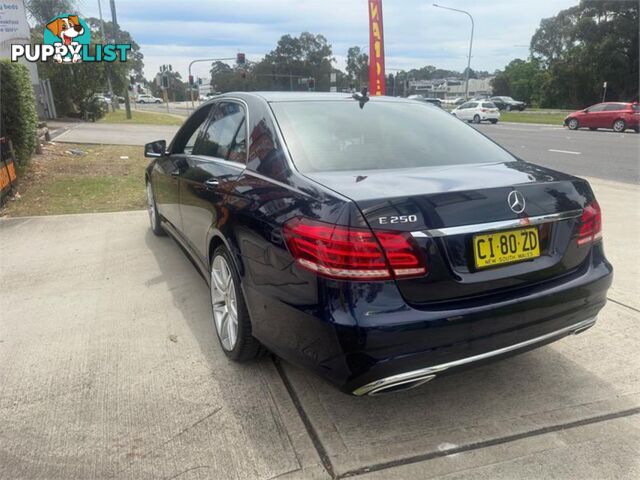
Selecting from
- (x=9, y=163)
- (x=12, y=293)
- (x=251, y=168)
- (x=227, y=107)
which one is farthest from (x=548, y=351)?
(x=9, y=163)

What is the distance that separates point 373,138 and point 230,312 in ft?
4.35

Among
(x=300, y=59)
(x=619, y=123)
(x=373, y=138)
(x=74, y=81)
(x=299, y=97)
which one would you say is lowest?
(x=619, y=123)

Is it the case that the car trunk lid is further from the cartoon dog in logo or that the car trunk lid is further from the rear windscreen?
the cartoon dog in logo

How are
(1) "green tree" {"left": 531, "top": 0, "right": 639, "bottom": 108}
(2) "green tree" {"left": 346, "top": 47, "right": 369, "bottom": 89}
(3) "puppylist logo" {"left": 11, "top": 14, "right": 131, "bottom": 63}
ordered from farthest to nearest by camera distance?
(2) "green tree" {"left": 346, "top": 47, "right": 369, "bottom": 89}
(1) "green tree" {"left": 531, "top": 0, "right": 639, "bottom": 108}
(3) "puppylist logo" {"left": 11, "top": 14, "right": 131, "bottom": 63}

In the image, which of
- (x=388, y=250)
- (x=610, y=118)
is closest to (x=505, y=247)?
(x=388, y=250)

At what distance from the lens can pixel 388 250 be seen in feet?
6.70

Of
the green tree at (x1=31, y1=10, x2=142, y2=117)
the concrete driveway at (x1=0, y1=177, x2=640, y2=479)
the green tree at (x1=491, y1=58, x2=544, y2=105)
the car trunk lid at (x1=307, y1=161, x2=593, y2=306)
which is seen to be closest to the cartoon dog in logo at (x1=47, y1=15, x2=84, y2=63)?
the green tree at (x1=31, y1=10, x2=142, y2=117)

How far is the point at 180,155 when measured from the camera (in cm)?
425

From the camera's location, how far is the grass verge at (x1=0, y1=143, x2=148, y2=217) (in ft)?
22.8

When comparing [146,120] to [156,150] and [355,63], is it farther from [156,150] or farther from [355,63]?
[355,63]

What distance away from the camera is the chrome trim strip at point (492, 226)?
2.07m

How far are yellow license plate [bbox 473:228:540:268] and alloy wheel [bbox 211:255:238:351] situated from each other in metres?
1.34

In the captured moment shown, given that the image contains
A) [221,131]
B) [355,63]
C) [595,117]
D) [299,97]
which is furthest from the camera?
[355,63]

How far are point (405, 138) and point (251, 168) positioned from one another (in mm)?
949
